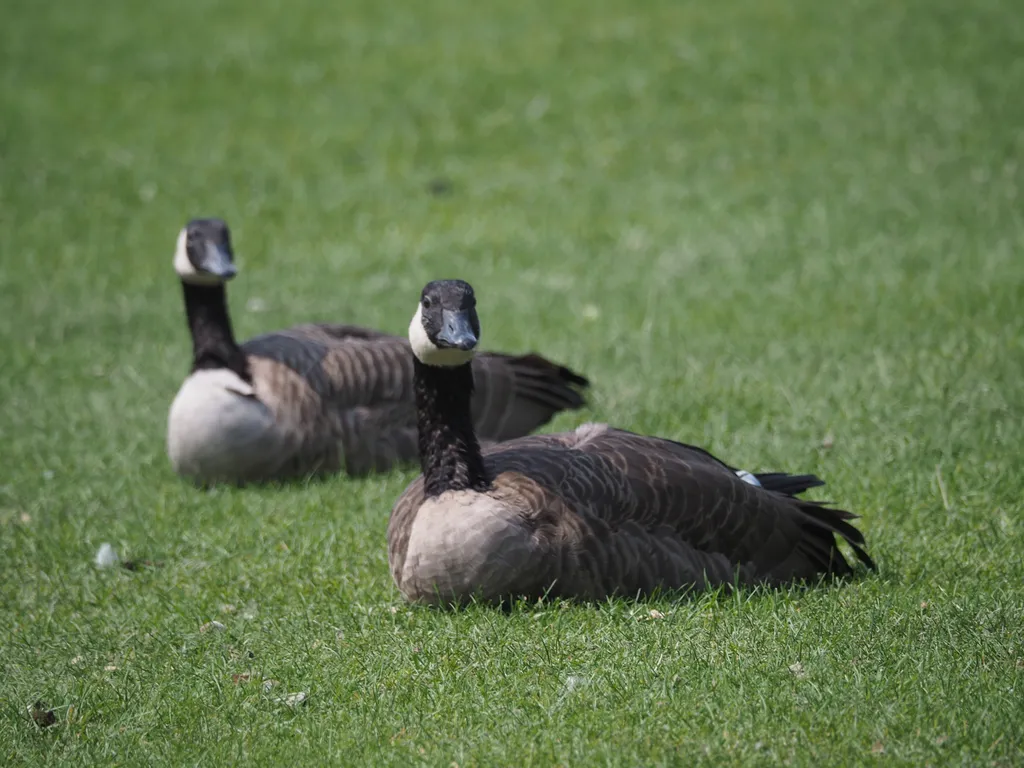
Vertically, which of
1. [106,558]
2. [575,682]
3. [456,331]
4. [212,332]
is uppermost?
[456,331]

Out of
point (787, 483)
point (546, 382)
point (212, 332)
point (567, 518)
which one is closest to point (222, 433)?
point (212, 332)

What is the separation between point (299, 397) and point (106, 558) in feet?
5.36

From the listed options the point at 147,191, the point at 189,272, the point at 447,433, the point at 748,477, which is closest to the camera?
the point at 447,433

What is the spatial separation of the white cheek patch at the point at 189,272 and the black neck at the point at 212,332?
1.2 inches

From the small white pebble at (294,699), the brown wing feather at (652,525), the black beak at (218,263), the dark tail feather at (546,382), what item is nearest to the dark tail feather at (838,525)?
the brown wing feather at (652,525)

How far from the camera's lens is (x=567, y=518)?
525cm

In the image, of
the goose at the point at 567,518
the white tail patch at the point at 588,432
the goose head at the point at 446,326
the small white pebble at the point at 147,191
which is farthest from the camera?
the small white pebble at the point at 147,191

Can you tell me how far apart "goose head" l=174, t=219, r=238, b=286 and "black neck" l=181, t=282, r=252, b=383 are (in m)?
0.07

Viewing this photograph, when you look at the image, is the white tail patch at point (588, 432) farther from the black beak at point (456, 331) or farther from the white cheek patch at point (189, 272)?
the white cheek patch at point (189, 272)

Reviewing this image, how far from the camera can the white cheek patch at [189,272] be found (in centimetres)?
788

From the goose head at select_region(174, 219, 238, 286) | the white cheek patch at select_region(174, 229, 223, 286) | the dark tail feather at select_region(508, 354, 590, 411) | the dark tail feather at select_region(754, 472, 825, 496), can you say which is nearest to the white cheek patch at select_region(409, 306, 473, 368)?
the dark tail feather at select_region(754, 472, 825, 496)

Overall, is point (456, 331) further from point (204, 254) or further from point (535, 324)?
point (535, 324)

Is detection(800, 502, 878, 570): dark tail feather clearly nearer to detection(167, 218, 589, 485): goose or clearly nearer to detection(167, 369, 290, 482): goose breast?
detection(167, 218, 589, 485): goose

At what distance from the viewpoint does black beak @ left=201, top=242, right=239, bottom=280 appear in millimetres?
7707
